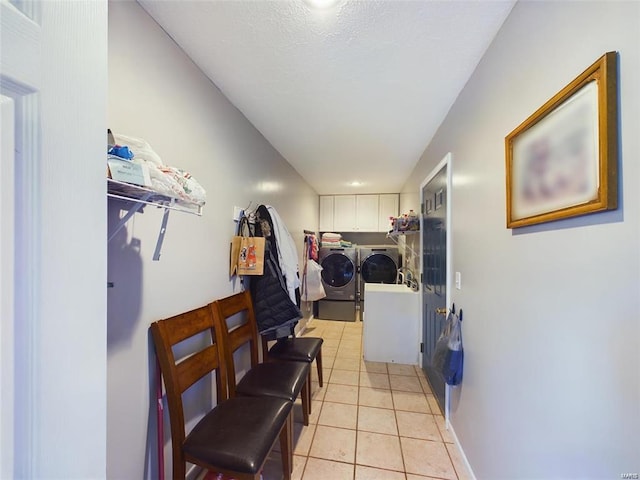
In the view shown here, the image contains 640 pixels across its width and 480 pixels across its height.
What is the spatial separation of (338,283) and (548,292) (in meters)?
3.72

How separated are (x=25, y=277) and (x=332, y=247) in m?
4.24

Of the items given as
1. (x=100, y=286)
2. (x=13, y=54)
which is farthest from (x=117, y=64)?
(x=100, y=286)

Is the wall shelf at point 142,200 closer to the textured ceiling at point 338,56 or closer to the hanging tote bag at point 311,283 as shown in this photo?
the textured ceiling at point 338,56

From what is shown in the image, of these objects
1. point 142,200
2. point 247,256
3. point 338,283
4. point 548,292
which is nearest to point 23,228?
point 142,200

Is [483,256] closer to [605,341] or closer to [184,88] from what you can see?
[605,341]

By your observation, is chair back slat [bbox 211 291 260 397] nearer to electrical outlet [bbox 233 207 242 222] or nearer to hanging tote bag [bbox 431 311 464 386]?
electrical outlet [bbox 233 207 242 222]

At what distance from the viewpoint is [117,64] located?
0.99 metres

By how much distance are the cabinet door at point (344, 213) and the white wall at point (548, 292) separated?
11.0 feet

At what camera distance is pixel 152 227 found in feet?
3.79

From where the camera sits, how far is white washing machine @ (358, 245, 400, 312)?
439cm

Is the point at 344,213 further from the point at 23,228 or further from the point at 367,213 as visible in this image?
the point at 23,228

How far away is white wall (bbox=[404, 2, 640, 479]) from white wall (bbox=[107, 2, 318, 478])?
1.54 meters

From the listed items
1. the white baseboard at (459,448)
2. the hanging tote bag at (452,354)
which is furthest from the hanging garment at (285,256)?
the white baseboard at (459,448)

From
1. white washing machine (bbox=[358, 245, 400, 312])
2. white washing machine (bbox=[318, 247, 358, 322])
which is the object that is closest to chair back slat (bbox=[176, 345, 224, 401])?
white washing machine (bbox=[318, 247, 358, 322])
